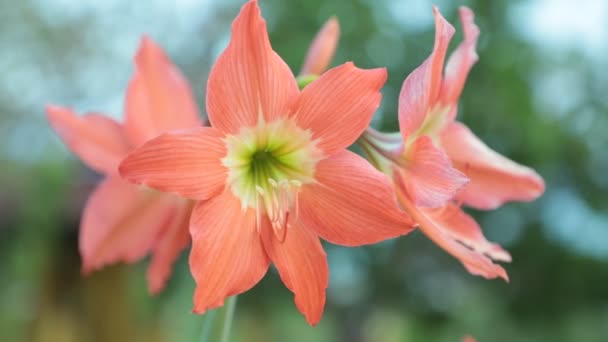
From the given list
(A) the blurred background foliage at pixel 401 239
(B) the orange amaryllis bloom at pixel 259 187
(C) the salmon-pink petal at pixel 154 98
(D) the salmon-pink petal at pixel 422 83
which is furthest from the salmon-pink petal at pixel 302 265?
(A) the blurred background foliage at pixel 401 239

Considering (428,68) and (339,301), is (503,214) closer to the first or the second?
(339,301)

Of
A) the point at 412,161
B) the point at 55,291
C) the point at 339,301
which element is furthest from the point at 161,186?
the point at 339,301

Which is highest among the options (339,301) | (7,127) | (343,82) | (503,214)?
(343,82)

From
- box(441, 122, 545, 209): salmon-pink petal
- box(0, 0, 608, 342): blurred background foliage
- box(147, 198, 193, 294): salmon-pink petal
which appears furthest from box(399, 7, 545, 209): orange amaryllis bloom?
box(0, 0, 608, 342): blurred background foliage

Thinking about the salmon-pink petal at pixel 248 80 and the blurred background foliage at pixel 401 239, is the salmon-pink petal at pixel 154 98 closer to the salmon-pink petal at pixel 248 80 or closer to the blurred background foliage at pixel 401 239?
the salmon-pink petal at pixel 248 80

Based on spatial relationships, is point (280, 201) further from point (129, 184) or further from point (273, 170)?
point (129, 184)

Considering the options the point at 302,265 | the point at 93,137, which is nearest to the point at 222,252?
the point at 302,265
